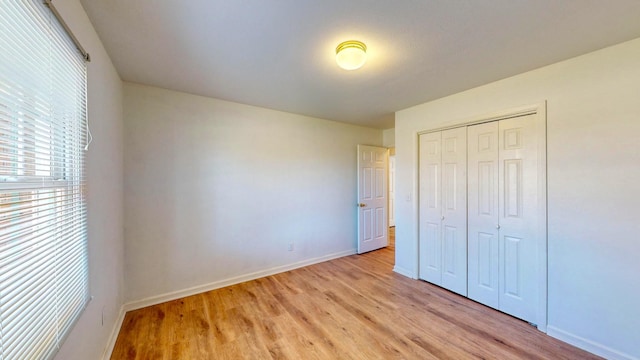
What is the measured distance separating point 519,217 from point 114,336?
13.1 feet

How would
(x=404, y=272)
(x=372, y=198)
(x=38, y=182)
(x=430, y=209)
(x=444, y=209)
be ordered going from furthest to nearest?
(x=372, y=198) < (x=404, y=272) < (x=430, y=209) < (x=444, y=209) < (x=38, y=182)

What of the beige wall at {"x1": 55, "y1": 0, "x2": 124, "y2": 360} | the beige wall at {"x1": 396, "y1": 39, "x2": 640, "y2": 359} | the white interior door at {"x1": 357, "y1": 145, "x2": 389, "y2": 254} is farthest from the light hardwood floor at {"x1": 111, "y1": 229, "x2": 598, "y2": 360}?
the white interior door at {"x1": 357, "y1": 145, "x2": 389, "y2": 254}

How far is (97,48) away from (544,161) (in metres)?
3.88

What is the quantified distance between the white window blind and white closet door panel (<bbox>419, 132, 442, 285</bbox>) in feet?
11.4

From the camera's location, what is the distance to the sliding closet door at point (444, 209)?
2936 millimetres

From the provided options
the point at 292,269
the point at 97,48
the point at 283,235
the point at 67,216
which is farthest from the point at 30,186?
the point at 292,269

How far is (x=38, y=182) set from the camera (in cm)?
106

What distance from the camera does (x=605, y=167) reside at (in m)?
1.95

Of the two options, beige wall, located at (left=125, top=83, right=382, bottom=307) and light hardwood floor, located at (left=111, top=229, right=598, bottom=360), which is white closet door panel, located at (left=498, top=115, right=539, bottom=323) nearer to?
light hardwood floor, located at (left=111, top=229, right=598, bottom=360)

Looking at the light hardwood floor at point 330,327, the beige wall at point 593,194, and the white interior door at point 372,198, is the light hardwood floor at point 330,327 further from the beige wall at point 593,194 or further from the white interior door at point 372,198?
the white interior door at point 372,198

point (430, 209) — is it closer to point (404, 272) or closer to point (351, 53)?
point (404, 272)

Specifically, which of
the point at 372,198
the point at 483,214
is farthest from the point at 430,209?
the point at 372,198

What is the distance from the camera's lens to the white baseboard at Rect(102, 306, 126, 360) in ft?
6.10

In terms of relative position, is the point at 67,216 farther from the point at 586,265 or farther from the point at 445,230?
the point at 586,265
